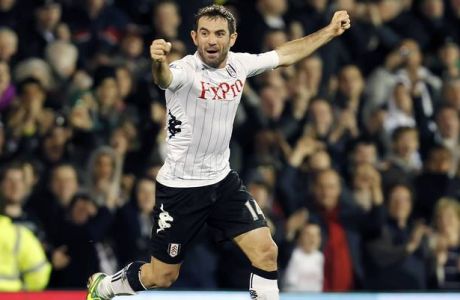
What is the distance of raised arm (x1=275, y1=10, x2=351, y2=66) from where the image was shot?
8.88 metres

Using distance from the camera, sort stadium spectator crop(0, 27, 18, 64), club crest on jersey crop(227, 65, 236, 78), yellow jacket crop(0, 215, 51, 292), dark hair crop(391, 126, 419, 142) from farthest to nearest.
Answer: dark hair crop(391, 126, 419, 142) < stadium spectator crop(0, 27, 18, 64) < yellow jacket crop(0, 215, 51, 292) < club crest on jersey crop(227, 65, 236, 78)

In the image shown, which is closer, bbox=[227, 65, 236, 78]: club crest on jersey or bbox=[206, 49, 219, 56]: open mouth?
bbox=[206, 49, 219, 56]: open mouth

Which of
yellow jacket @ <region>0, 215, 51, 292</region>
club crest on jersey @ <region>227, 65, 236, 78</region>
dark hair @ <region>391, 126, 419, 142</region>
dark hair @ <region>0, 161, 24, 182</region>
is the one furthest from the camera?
dark hair @ <region>391, 126, 419, 142</region>

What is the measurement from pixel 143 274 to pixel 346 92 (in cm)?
551

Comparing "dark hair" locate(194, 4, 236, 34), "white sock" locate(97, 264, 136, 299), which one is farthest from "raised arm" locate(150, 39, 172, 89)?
"white sock" locate(97, 264, 136, 299)

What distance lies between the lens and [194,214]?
28.5 feet

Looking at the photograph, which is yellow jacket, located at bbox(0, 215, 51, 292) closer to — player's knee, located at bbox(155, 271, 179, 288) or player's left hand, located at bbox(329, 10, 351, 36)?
player's knee, located at bbox(155, 271, 179, 288)

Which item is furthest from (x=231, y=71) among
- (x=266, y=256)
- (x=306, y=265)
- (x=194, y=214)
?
(x=306, y=265)

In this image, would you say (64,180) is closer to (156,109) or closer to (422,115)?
(156,109)

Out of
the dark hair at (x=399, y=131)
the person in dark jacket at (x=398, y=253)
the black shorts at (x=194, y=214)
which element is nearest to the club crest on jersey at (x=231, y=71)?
the black shorts at (x=194, y=214)

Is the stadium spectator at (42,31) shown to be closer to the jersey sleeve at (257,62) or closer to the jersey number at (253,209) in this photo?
the jersey sleeve at (257,62)

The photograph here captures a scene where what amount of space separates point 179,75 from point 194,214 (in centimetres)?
98

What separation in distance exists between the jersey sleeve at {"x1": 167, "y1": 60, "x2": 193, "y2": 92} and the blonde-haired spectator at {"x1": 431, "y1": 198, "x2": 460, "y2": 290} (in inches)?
→ 179

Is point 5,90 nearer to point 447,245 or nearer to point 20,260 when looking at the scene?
point 20,260
